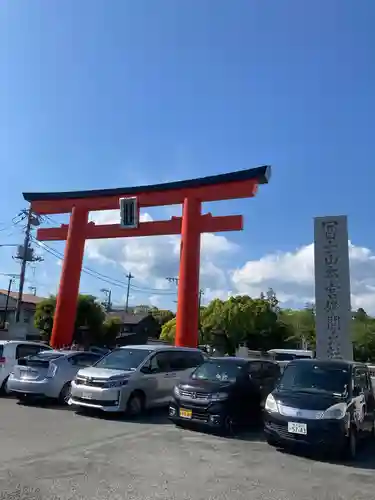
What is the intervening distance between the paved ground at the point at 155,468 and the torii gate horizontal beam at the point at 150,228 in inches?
511

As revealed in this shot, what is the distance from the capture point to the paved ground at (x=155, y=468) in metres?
5.38

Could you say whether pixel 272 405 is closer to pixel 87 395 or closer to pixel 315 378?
pixel 315 378

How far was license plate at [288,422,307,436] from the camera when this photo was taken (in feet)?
24.0

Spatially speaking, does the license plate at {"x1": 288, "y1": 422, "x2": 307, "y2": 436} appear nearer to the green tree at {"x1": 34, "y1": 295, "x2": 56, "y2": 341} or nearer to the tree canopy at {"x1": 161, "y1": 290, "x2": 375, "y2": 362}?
the green tree at {"x1": 34, "y1": 295, "x2": 56, "y2": 341}

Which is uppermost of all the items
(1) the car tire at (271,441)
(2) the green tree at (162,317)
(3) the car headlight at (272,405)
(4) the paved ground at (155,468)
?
(2) the green tree at (162,317)

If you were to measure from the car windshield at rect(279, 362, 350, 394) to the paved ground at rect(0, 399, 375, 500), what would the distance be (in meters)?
1.18

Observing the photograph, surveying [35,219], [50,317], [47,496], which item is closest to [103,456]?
[47,496]

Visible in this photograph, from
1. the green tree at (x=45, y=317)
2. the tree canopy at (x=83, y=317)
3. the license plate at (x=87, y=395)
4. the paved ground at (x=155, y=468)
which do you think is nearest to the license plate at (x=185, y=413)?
the paved ground at (x=155, y=468)

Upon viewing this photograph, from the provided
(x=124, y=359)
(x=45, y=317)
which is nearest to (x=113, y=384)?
(x=124, y=359)

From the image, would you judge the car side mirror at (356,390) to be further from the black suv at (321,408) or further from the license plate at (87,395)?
the license plate at (87,395)

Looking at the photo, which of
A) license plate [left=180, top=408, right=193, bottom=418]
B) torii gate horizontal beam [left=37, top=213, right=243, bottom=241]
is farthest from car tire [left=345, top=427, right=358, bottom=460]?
torii gate horizontal beam [left=37, top=213, right=243, bottom=241]

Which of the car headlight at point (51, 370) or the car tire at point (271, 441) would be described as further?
the car headlight at point (51, 370)

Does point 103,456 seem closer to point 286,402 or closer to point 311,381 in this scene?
point 286,402

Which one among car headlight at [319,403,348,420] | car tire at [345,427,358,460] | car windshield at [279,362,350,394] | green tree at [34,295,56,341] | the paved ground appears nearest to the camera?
the paved ground
